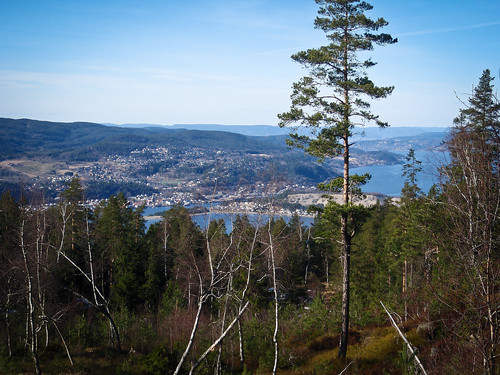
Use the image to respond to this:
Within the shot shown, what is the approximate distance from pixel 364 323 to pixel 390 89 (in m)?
10.6

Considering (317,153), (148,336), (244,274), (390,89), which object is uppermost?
→ (390,89)

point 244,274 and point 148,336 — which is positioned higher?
point 244,274

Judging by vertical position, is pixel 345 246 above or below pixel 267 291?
above

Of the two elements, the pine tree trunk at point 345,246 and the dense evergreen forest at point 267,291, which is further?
the pine tree trunk at point 345,246

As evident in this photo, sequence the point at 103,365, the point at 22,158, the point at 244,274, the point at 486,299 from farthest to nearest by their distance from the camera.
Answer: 1. the point at 22,158
2. the point at 244,274
3. the point at 103,365
4. the point at 486,299

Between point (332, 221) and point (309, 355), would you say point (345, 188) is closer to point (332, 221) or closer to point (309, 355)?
point (332, 221)

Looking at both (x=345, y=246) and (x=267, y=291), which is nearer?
(x=345, y=246)

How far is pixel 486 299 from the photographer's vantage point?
15.9 ft

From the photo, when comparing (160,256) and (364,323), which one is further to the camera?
(160,256)

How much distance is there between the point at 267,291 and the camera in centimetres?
2145

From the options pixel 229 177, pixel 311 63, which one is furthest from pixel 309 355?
pixel 311 63

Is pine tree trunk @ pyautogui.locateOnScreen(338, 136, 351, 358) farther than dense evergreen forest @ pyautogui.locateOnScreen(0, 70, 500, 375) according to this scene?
Yes

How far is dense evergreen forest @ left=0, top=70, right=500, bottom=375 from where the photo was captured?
5508 mm

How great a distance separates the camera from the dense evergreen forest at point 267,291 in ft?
18.1
